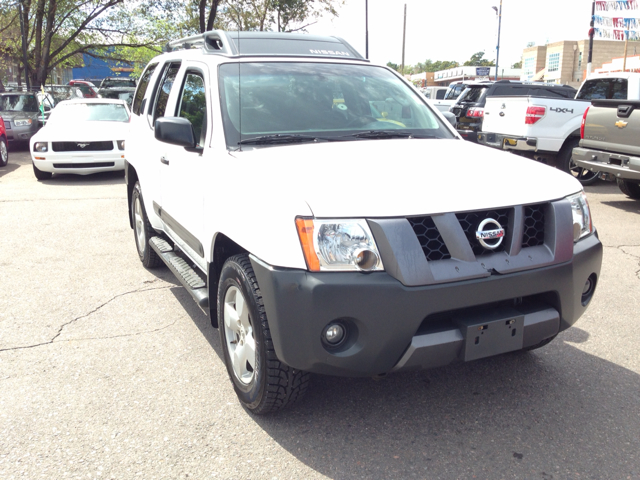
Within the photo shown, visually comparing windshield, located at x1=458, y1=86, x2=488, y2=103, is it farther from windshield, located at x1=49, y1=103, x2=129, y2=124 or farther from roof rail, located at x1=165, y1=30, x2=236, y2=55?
roof rail, located at x1=165, y1=30, x2=236, y2=55

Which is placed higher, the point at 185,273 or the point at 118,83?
the point at 118,83

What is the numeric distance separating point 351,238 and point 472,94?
575 inches

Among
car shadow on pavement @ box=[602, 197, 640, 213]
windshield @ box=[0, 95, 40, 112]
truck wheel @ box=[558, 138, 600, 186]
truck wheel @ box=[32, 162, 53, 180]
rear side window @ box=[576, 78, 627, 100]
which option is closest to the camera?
car shadow on pavement @ box=[602, 197, 640, 213]

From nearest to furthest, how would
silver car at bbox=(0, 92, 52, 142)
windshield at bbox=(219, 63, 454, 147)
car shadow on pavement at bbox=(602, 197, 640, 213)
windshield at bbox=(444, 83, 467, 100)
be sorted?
windshield at bbox=(219, 63, 454, 147) → car shadow on pavement at bbox=(602, 197, 640, 213) → silver car at bbox=(0, 92, 52, 142) → windshield at bbox=(444, 83, 467, 100)

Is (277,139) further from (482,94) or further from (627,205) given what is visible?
(482,94)

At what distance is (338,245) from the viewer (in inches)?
102

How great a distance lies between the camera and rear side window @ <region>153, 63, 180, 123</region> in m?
4.75

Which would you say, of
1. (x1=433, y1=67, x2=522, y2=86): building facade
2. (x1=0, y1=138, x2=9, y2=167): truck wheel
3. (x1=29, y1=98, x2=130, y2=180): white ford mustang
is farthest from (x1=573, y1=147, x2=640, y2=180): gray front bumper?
(x1=433, y1=67, x2=522, y2=86): building facade

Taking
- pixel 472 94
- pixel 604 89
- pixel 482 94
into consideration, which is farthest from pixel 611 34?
pixel 604 89

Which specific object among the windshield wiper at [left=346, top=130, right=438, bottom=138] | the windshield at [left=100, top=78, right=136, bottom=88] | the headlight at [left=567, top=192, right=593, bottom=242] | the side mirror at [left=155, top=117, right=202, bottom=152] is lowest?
the headlight at [left=567, top=192, right=593, bottom=242]

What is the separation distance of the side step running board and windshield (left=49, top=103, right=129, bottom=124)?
28.2ft

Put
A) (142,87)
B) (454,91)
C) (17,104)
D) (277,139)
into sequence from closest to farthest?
(277,139)
(142,87)
(17,104)
(454,91)

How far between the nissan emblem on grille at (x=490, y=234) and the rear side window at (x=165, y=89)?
114 inches

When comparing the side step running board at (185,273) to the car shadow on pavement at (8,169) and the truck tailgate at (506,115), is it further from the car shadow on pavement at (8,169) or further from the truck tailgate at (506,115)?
the car shadow on pavement at (8,169)
